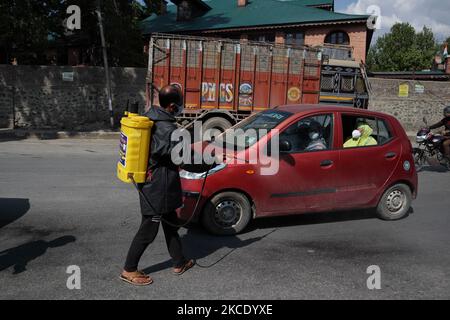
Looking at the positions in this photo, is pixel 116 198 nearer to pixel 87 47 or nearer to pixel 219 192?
pixel 219 192

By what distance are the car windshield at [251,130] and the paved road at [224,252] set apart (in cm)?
111

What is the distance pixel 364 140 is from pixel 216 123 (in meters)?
8.32

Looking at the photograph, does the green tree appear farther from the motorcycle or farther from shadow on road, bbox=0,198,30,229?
shadow on road, bbox=0,198,30,229

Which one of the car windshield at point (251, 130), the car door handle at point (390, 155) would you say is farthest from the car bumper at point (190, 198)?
the car door handle at point (390, 155)

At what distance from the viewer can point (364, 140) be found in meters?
6.09

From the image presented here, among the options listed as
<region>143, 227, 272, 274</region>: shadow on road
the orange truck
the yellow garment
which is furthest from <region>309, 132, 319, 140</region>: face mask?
the orange truck

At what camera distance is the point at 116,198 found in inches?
277

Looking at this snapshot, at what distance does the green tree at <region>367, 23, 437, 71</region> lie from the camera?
183ft

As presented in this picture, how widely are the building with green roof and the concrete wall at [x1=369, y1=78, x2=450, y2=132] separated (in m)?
8.08

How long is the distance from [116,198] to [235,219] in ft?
7.98

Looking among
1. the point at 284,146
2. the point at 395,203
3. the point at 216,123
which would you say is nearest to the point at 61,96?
the point at 216,123

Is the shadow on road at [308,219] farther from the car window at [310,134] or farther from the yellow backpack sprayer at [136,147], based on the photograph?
the yellow backpack sprayer at [136,147]

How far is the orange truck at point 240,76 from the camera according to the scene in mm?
13734

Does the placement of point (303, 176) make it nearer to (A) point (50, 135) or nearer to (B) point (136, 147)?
(B) point (136, 147)
